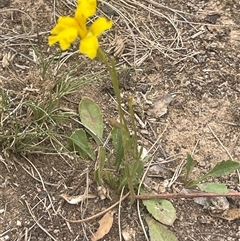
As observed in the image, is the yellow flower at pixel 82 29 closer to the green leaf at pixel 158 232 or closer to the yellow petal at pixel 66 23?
the yellow petal at pixel 66 23

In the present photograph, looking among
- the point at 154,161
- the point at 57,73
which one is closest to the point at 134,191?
the point at 154,161

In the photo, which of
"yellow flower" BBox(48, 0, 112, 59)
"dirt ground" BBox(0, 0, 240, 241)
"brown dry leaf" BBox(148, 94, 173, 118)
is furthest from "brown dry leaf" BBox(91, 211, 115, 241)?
"yellow flower" BBox(48, 0, 112, 59)

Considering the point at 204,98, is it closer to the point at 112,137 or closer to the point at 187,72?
the point at 187,72

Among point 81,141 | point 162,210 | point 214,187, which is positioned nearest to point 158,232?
point 162,210

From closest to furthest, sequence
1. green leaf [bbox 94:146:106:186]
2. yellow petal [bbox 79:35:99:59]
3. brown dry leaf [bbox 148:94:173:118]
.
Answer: yellow petal [bbox 79:35:99:59], green leaf [bbox 94:146:106:186], brown dry leaf [bbox 148:94:173:118]

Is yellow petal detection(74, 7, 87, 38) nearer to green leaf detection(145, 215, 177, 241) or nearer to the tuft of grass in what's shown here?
the tuft of grass
